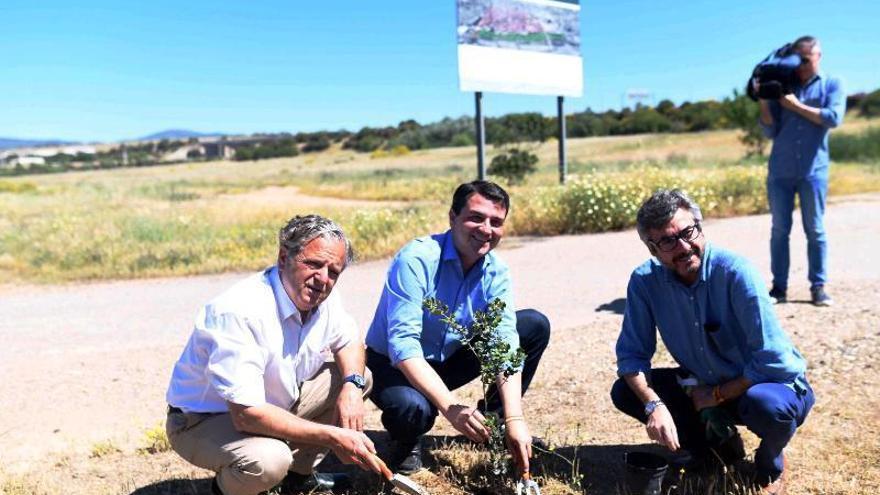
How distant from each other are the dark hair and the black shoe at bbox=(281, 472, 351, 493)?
1.29m

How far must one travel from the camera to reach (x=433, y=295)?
11.8 ft

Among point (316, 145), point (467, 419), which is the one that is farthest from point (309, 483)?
point (316, 145)

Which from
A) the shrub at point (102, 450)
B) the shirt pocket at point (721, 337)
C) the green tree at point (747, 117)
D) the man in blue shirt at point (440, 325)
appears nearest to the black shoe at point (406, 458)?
the man in blue shirt at point (440, 325)

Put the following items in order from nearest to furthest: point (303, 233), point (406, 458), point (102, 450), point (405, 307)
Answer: point (303, 233)
point (405, 307)
point (406, 458)
point (102, 450)

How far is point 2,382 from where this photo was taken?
579 cm

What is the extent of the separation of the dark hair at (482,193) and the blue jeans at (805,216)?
3.54m

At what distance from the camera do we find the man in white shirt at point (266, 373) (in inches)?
115

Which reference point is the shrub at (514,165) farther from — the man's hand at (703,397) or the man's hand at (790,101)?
the man's hand at (703,397)

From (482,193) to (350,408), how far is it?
40.8 inches

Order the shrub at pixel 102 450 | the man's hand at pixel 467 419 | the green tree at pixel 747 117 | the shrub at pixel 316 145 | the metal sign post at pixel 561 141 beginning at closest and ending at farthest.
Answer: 1. the man's hand at pixel 467 419
2. the shrub at pixel 102 450
3. the metal sign post at pixel 561 141
4. the green tree at pixel 747 117
5. the shrub at pixel 316 145

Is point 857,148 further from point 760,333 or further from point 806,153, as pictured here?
point 760,333

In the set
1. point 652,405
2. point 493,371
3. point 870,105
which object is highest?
point 870,105

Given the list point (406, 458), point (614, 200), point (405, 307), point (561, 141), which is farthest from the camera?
point (561, 141)

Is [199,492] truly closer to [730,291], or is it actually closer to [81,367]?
[730,291]
